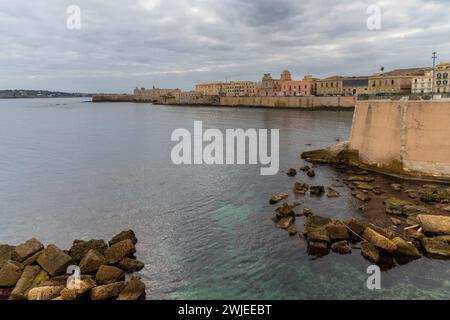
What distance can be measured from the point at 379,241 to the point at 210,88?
16832 cm

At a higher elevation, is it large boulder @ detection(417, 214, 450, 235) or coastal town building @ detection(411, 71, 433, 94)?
coastal town building @ detection(411, 71, 433, 94)

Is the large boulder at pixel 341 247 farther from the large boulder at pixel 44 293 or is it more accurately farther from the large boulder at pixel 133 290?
the large boulder at pixel 44 293

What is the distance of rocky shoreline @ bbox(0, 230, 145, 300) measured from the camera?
463 inches


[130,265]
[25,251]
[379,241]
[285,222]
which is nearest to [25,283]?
[25,251]

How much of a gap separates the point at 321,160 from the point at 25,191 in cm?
2556

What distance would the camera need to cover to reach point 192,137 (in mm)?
55562

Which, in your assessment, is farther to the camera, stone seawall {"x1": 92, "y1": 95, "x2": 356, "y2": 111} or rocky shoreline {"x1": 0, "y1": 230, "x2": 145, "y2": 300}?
stone seawall {"x1": 92, "y1": 95, "x2": 356, "y2": 111}

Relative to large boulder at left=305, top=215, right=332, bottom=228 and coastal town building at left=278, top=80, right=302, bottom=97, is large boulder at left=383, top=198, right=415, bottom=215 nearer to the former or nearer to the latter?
large boulder at left=305, top=215, right=332, bottom=228

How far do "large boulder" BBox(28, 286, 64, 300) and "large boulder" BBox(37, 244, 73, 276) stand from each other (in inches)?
64.5

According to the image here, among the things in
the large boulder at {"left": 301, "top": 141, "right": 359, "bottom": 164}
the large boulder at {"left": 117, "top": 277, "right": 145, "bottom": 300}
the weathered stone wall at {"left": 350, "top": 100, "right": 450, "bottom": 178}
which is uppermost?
the weathered stone wall at {"left": 350, "top": 100, "right": 450, "bottom": 178}

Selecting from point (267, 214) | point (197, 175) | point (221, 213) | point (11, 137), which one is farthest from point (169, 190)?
point (11, 137)

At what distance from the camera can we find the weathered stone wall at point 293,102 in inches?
3907

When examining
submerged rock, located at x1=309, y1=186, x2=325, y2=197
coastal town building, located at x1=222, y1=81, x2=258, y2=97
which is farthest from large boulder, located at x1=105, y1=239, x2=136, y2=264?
coastal town building, located at x1=222, y1=81, x2=258, y2=97
